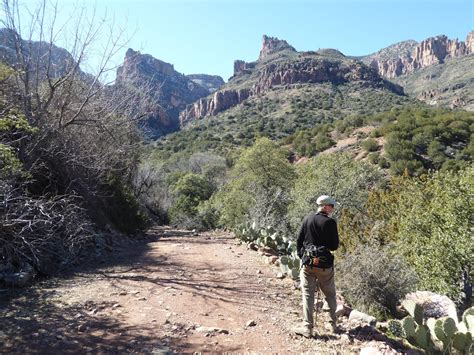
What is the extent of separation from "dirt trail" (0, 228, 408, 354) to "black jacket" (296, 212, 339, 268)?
3.91 feet

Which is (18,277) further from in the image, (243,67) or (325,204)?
(243,67)

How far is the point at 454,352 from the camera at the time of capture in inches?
191

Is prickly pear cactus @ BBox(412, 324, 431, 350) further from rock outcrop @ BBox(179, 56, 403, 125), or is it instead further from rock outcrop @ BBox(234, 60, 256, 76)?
rock outcrop @ BBox(234, 60, 256, 76)

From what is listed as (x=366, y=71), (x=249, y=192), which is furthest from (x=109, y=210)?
(x=366, y=71)

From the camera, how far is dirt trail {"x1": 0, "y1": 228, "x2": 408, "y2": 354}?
449 centimetres

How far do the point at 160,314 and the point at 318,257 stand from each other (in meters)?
2.44

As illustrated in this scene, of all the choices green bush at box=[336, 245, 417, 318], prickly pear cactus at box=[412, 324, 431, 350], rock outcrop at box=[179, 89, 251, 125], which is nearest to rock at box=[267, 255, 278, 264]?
green bush at box=[336, 245, 417, 318]

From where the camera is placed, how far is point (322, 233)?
15.7ft

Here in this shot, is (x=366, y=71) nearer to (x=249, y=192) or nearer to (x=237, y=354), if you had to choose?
(x=249, y=192)

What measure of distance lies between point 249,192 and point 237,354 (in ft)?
57.9

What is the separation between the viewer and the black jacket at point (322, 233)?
4.77 metres

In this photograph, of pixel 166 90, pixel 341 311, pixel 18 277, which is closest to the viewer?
pixel 341 311

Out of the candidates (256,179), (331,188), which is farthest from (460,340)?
(256,179)

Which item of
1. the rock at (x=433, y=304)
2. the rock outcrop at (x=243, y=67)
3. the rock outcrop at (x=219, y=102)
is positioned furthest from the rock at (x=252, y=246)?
the rock outcrop at (x=243, y=67)
